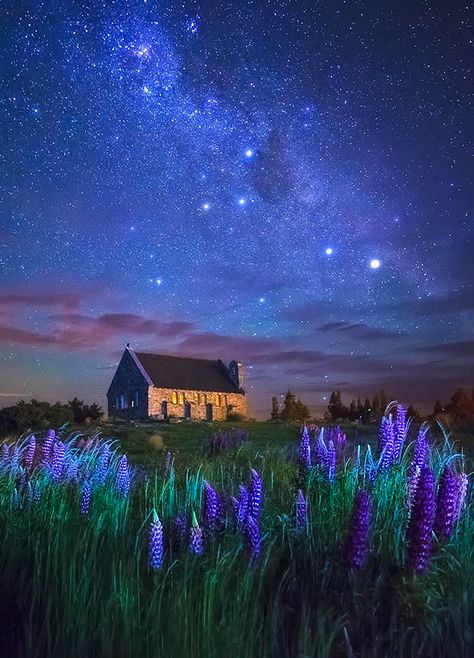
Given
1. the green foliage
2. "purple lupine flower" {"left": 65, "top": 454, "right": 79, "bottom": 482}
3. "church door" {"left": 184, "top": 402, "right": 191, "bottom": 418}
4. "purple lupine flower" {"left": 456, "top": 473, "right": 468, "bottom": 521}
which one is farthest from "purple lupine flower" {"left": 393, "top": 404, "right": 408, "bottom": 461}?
"church door" {"left": 184, "top": 402, "right": 191, "bottom": 418}

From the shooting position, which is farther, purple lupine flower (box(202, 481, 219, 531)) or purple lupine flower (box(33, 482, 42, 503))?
purple lupine flower (box(33, 482, 42, 503))

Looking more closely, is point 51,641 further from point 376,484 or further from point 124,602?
point 376,484

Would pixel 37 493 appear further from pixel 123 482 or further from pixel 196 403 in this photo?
pixel 196 403

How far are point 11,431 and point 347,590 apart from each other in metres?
21.3

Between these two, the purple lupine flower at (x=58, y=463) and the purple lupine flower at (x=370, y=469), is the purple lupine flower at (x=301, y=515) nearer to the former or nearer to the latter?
the purple lupine flower at (x=370, y=469)

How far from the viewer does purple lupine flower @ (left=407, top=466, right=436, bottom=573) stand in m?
4.25

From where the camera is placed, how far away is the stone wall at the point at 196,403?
5238 cm

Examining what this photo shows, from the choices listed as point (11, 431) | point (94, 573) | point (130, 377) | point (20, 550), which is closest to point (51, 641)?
point (94, 573)

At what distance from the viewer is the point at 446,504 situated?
4758 mm

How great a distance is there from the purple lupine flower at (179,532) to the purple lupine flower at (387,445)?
1.93 meters

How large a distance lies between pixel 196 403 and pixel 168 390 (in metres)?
3.03

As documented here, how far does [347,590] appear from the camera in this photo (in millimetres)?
4359

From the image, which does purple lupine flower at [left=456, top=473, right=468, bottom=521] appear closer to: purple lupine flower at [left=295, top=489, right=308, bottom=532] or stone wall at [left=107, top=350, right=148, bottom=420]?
purple lupine flower at [left=295, top=489, right=308, bottom=532]

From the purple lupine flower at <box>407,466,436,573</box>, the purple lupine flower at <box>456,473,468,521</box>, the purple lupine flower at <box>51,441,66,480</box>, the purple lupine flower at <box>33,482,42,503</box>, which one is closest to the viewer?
the purple lupine flower at <box>407,466,436,573</box>
